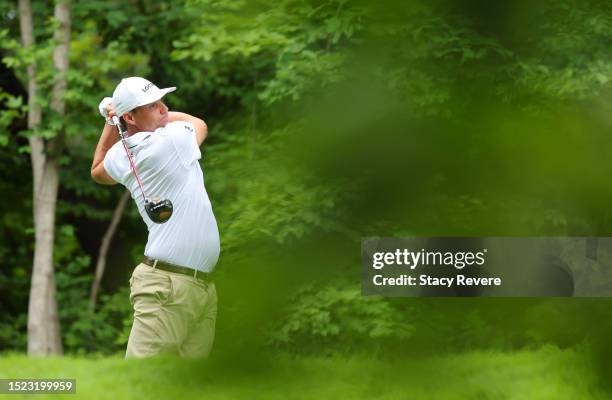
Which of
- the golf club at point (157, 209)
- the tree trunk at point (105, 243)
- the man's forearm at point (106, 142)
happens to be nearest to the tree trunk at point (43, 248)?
the tree trunk at point (105, 243)

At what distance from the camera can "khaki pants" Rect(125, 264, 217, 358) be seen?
863 millimetres

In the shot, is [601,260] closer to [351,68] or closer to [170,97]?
[351,68]

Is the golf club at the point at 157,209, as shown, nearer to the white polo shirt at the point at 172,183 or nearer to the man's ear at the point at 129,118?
the white polo shirt at the point at 172,183

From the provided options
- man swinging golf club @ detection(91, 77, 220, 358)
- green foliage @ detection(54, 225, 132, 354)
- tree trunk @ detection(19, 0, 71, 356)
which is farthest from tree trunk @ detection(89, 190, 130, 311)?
man swinging golf club @ detection(91, 77, 220, 358)

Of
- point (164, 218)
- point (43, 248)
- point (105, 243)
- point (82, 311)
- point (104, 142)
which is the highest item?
point (105, 243)

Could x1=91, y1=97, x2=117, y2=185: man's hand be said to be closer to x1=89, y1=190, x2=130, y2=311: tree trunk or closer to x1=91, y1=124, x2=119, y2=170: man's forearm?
x1=91, y1=124, x2=119, y2=170: man's forearm

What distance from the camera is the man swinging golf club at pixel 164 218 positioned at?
Result: 936 mm

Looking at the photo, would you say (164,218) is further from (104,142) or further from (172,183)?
(104,142)

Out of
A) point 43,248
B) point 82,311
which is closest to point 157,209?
point 43,248

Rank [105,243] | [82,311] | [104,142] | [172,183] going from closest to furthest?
[172,183] < [104,142] < [82,311] < [105,243]

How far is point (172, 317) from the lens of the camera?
125 cm

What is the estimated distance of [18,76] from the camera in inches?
329

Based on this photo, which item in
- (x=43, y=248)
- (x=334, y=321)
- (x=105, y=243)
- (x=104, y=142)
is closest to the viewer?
(x=334, y=321)

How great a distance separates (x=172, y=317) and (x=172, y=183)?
44 centimetres
